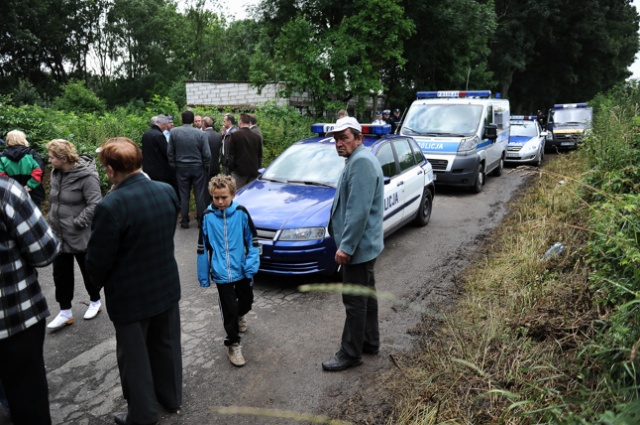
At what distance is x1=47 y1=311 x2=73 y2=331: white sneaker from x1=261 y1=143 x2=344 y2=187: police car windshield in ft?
10.1

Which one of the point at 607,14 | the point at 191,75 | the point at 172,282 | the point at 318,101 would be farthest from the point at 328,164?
the point at 191,75

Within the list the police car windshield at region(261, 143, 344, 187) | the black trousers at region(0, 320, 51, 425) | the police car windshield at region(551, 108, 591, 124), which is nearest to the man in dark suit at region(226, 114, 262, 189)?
the police car windshield at region(261, 143, 344, 187)

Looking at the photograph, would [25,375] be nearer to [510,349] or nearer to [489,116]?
[510,349]

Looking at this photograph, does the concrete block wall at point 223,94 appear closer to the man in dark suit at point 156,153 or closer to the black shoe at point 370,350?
the man in dark suit at point 156,153

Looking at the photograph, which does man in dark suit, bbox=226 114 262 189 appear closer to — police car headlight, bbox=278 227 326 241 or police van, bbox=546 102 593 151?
police car headlight, bbox=278 227 326 241

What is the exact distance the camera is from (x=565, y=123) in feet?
68.0

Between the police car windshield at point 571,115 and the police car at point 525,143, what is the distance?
179 inches

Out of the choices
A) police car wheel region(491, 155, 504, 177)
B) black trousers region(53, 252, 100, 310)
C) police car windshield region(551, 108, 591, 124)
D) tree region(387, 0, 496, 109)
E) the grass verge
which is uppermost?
tree region(387, 0, 496, 109)

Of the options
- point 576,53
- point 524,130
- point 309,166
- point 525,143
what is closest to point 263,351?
point 309,166

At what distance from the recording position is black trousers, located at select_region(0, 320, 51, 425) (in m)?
2.73

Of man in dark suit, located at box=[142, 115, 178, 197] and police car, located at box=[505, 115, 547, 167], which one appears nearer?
man in dark suit, located at box=[142, 115, 178, 197]

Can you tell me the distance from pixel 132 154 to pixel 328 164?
13.4ft

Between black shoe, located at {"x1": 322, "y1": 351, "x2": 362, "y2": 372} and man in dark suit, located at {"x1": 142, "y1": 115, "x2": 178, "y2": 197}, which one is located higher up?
man in dark suit, located at {"x1": 142, "y1": 115, "x2": 178, "y2": 197}

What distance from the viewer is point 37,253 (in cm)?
273
